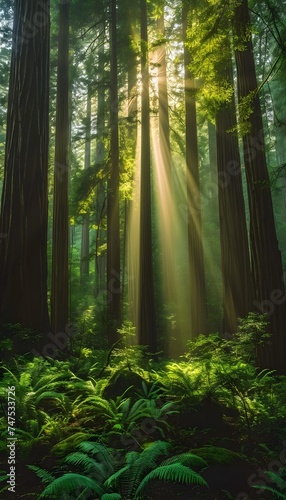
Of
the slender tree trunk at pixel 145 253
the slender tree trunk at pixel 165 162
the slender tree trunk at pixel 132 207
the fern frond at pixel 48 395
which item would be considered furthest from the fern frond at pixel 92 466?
the slender tree trunk at pixel 165 162

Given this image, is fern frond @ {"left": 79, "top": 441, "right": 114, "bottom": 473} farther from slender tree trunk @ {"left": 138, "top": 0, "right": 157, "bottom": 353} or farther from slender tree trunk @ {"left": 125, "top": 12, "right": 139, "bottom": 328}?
slender tree trunk @ {"left": 125, "top": 12, "right": 139, "bottom": 328}

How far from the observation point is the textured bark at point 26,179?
6.46m

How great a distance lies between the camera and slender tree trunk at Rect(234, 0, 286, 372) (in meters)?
6.44

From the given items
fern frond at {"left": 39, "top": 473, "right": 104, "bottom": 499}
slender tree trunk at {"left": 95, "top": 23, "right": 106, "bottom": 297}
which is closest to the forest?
fern frond at {"left": 39, "top": 473, "right": 104, "bottom": 499}

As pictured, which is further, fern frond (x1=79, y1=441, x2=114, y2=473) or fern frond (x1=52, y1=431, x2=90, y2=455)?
fern frond (x1=52, y1=431, x2=90, y2=455)

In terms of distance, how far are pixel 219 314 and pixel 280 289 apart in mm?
11717

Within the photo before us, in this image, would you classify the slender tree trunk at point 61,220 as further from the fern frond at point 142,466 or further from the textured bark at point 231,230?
the fern frond at point 142,466

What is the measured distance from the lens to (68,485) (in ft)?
8.71

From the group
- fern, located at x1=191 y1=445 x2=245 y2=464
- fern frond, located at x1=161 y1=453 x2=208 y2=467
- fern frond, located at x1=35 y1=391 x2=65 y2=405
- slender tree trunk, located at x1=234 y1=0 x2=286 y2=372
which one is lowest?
fern, located at x1=191 y1=445 x2=245 y2=464

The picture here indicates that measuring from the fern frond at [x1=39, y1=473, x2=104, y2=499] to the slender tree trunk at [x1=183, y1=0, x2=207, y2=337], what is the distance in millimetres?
8925

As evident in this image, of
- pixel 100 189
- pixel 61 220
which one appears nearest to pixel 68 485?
pixel 61 220

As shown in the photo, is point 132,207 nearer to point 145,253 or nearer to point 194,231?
point 194,231

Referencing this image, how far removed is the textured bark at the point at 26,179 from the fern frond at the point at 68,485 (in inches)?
160

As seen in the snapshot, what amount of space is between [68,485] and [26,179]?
5.46m
